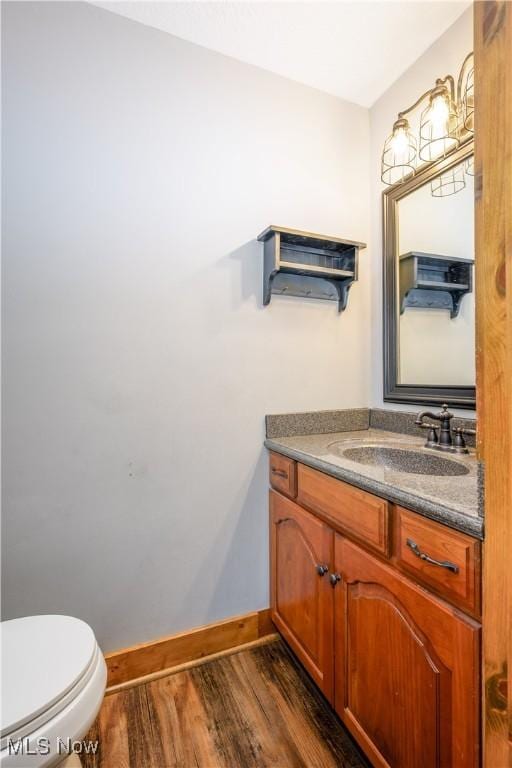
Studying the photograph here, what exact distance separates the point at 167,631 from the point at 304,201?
201cm

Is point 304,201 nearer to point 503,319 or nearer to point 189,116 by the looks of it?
point 189,116

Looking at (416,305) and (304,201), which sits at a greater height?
(304,201)

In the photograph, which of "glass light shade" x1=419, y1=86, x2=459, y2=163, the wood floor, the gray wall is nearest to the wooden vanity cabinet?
the wood floor

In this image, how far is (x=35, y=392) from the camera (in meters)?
1.23

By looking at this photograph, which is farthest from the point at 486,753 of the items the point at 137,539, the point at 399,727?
the point at 137,539

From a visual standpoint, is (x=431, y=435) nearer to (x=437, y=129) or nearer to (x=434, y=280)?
(x=434, y=280)

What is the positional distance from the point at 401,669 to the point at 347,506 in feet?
1.31

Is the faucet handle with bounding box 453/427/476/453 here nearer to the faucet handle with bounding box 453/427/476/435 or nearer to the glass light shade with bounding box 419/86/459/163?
the faucet handle with bounding box 453/427/476/435

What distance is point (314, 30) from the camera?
141 centimetres

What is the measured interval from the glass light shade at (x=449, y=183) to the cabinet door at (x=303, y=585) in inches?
55.2

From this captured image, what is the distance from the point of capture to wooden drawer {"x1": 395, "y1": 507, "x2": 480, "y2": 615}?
0.70 meters

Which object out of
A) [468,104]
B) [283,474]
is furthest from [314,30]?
[283,474]

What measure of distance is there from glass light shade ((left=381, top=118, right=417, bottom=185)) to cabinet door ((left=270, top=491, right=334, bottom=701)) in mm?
1454

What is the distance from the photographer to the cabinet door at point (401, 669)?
2.35ft
